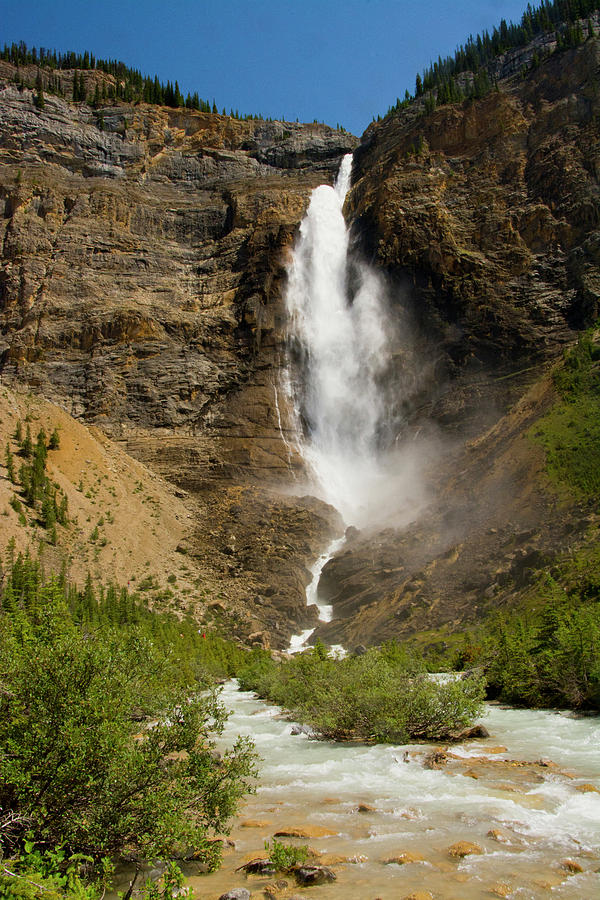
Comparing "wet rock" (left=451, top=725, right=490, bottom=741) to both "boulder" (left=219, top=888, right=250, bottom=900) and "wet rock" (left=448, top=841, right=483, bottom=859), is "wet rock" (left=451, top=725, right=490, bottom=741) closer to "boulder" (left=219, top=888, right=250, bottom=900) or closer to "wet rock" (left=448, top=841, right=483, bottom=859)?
"wet rock" (left=448, top=841, right=483, bottom=859)

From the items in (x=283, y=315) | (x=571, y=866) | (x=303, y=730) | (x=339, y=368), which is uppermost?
(x=283, y=315)

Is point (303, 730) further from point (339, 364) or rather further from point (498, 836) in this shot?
point (339, 364)

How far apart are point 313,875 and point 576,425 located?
43.3 metres

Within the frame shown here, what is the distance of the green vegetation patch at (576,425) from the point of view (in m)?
40.6

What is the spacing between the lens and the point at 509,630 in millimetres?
27547

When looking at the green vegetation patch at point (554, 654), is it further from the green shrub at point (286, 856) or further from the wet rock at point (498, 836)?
the green shrub at point (286, 856)

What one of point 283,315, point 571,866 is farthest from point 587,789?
point 283,315

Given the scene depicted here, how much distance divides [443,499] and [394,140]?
59722 mm

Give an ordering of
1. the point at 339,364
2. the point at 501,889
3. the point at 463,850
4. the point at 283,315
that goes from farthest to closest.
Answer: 1. the point at 283,315
2. the point at 339,364
3. the point at 463,850
4. the point at 501,889

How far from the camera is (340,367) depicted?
73562 mm

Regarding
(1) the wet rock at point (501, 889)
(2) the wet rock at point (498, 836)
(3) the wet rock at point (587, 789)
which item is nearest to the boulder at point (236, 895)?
(1) the wet rock at point (501, 889)

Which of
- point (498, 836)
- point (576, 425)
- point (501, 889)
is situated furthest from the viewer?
point (576, 425)

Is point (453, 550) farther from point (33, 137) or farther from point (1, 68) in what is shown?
point (1, 68)

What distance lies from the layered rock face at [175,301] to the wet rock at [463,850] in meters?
39.1
